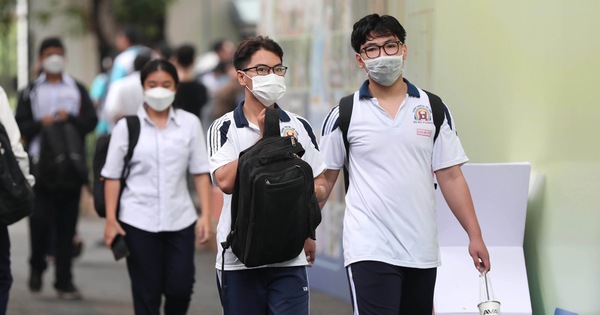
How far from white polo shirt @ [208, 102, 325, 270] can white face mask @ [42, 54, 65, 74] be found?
5.06 metres

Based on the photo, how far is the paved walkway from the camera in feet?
31.8

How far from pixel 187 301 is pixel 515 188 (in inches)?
80.2

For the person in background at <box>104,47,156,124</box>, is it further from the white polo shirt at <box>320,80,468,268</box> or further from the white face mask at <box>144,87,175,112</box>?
the white polo shirt at <box>320,80,468,268</box>

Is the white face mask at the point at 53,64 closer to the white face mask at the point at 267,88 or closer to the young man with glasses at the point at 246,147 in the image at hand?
the young man with glasses at the point at 246,147

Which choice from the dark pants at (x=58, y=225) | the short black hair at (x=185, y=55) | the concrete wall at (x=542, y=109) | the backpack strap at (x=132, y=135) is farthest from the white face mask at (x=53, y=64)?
the concrete wall at (x=542, y=109)

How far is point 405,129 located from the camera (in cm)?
551

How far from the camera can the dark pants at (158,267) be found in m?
7.23

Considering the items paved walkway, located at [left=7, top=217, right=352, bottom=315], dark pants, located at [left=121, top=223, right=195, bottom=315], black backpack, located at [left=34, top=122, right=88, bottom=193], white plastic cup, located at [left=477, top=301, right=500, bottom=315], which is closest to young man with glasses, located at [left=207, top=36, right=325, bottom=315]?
white plastic cup, located at [left=477, top=301, right=500, bottom=315]

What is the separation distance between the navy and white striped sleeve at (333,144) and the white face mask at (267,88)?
0.95ft

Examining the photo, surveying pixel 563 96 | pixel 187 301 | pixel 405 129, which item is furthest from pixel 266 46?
pixel 187 301

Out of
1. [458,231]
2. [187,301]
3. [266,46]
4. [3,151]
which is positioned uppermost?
[266,46]

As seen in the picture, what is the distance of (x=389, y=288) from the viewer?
17.9 ft

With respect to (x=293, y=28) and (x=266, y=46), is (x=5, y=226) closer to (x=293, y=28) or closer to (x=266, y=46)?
(x=266, y=46)

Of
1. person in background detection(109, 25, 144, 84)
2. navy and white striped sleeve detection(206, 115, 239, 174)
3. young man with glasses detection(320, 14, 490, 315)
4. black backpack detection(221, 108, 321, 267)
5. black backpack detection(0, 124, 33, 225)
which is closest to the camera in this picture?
black backpack detection(221, 108, 321, 267)
